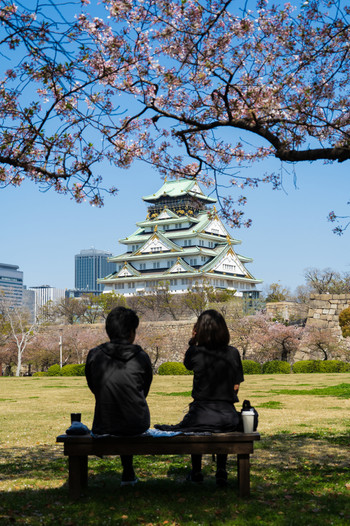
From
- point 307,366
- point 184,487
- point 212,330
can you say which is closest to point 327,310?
point 307,366

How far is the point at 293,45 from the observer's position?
7812 millimetres

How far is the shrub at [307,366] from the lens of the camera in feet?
105

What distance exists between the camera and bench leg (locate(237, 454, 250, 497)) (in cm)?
473

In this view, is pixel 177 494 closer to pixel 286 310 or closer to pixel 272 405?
pixel 272 405

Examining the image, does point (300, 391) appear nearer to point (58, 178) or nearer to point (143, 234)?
point (58, 178)

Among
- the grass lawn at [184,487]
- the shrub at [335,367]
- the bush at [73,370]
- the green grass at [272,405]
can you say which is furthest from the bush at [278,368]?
the grass lawn at [184,487]

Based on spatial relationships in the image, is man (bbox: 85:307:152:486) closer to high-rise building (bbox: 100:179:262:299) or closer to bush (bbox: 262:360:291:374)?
bush (bbox: 262:360:291:374)

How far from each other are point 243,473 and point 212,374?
80 centimetres

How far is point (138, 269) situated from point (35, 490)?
206ft

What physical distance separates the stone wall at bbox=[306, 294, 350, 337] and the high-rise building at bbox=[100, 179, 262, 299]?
2415cm

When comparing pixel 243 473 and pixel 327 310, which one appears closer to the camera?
pixel 243 473

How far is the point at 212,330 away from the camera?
16.3 ft

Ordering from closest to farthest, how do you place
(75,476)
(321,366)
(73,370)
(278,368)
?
(75,476) → (321,366) → (278,368) → (73,370)

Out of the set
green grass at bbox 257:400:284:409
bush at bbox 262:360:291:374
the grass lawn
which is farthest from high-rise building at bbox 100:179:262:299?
the grass lawn
